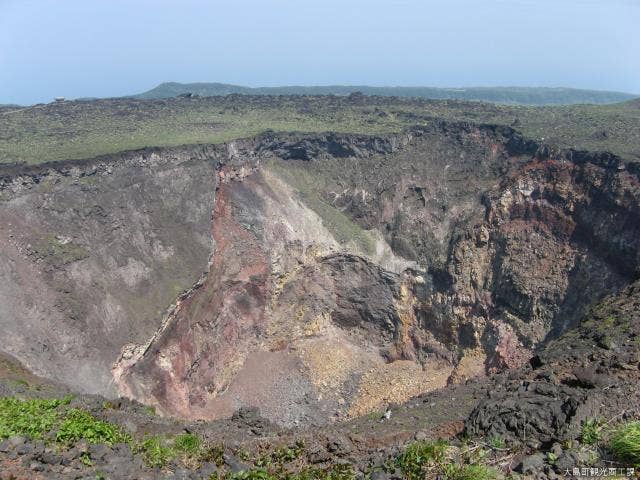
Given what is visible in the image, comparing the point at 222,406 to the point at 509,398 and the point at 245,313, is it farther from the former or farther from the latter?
the point at 509,398

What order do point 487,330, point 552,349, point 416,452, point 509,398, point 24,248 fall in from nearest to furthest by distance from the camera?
1. point 416,452
2. point 509,398
3. point 552,349
4. point 24,248
5. point 487,330

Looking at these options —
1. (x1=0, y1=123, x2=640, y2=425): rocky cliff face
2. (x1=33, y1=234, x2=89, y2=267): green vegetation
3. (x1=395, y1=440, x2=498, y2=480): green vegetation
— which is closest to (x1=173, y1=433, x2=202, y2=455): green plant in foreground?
(x1=395, y1=440, x2=498, y2=480): green vegetation

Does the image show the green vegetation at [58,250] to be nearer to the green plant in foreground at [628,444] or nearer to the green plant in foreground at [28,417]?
the green plant in foreground at [28,417]

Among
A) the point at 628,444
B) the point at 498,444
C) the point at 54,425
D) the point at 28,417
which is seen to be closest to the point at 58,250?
the point at 28,417

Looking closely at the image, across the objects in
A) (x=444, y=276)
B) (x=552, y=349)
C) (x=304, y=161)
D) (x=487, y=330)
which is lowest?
(x=487, y=330)

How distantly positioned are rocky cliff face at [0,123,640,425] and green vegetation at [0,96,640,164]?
3.85 meters

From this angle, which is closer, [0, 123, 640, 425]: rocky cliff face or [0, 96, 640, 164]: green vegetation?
[0, 123, 640, 425]: rocky cliff face

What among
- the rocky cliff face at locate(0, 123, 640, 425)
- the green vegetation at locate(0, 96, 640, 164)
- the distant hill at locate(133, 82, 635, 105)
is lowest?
the rocky cliff face at locate(0, 123, 640, 425)

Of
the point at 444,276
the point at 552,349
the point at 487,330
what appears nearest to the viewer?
the point at 552,349

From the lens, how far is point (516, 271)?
32.2 m

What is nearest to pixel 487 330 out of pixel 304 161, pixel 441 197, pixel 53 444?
pixel 441 197

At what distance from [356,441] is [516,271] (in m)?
22.4

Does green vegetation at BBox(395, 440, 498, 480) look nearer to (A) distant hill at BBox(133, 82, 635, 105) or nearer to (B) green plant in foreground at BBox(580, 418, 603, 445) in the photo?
(B) green plant in foreground at BBox(580, 418, 603, 445)

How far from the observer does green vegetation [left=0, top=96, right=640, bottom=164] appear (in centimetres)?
3684
